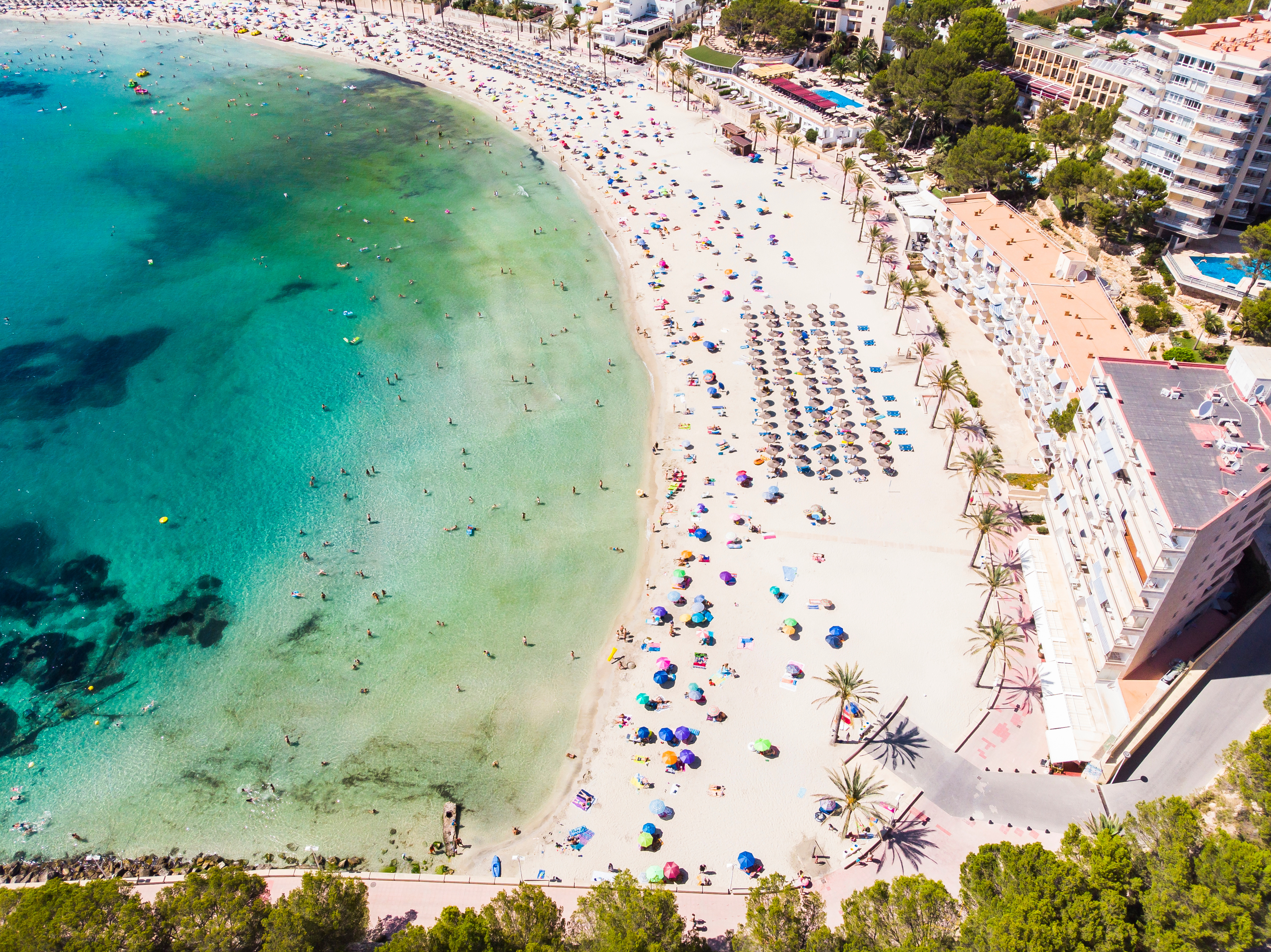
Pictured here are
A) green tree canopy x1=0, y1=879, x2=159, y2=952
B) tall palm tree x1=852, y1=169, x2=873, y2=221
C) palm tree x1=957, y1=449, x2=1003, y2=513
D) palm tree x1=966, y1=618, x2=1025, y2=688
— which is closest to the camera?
green tree canopy x1=0, y1=879, x2=159, y2=952

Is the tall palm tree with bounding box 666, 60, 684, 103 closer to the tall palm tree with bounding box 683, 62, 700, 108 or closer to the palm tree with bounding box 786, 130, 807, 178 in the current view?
the tall palm tree with bounding box 683, 62, 700, 108

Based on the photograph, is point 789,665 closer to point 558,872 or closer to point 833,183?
point 558,872

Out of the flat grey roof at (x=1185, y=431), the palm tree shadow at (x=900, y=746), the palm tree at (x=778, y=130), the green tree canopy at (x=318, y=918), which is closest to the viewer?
the green tree canopy at (x=318, y=918)

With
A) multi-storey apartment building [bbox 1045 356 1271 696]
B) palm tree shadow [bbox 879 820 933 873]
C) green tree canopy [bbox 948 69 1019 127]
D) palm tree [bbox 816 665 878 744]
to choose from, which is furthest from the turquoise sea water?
green tree canopy [bbox 948 69 1019 127]

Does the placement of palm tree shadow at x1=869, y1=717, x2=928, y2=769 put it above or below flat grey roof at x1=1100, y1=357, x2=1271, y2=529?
below

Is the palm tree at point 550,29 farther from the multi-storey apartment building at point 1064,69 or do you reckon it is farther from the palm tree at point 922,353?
the palm tree at point 922,353

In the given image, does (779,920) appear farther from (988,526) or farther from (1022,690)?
(988,526)

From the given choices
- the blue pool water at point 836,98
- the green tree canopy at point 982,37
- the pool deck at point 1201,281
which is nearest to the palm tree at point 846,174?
the blue pool water at point 836,98
